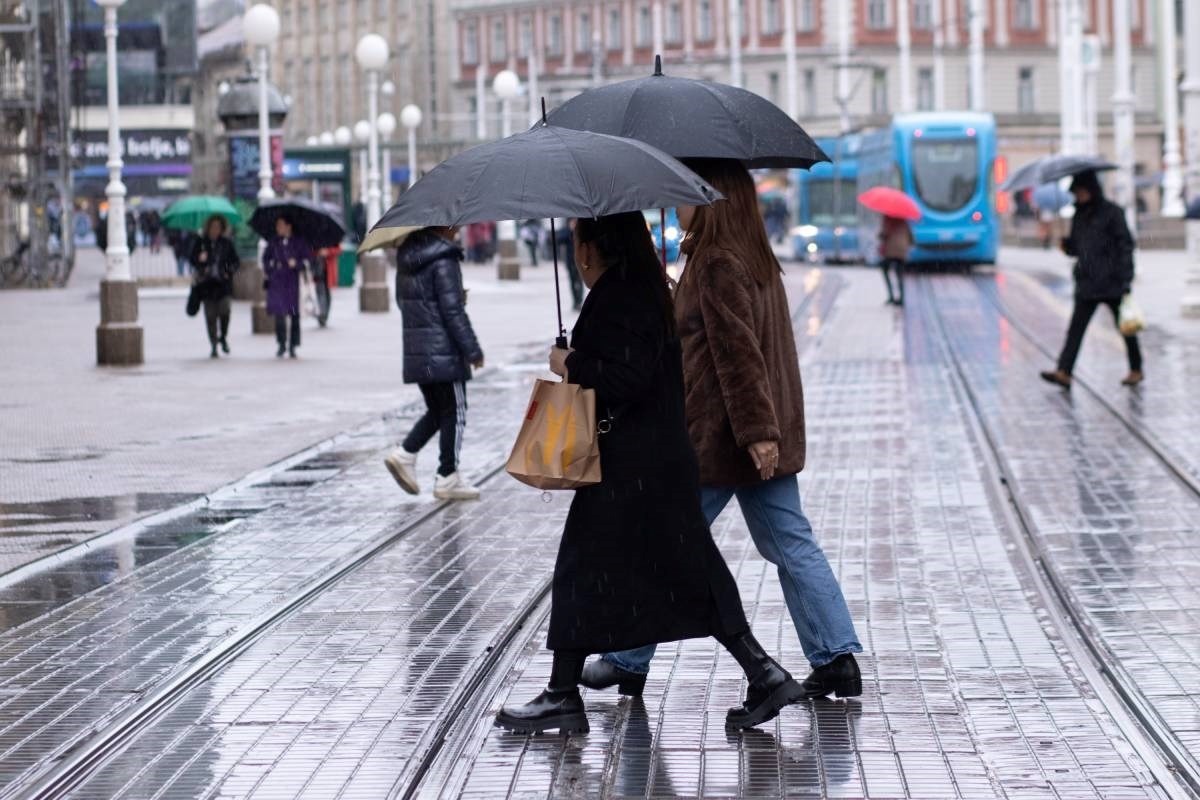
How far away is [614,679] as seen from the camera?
7215 millimetres

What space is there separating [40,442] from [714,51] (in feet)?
302

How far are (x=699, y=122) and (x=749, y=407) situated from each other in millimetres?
1258

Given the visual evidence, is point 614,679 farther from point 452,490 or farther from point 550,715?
point 452,490

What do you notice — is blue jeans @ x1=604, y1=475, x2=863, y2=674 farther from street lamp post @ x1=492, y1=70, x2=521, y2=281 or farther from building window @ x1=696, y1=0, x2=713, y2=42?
building window @ x1=696, y1=0, x2=713, y2=42

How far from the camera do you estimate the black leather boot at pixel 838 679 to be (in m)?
7.18

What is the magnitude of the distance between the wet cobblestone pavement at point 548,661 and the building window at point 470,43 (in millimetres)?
102936

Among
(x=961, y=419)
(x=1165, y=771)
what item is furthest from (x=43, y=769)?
(x=961, y=419)

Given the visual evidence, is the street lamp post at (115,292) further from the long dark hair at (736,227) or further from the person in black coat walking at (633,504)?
A: the person in black coat walking at (633,504)

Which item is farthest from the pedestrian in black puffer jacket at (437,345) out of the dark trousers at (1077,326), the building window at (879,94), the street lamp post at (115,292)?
the building window at (879,94)

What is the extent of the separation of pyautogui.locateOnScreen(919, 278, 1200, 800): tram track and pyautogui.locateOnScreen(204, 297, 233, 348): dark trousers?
10428 mm

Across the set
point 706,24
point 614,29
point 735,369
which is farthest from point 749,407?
point 614,29

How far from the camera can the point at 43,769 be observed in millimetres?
6449

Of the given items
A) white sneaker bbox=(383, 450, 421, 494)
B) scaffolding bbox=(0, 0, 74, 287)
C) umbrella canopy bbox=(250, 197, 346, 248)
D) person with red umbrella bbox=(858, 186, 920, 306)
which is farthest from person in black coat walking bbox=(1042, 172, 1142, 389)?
scaffolding bbox=(0, 0, 74, 287)

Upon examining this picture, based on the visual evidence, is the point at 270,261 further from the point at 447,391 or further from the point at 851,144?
the point at 851,144
